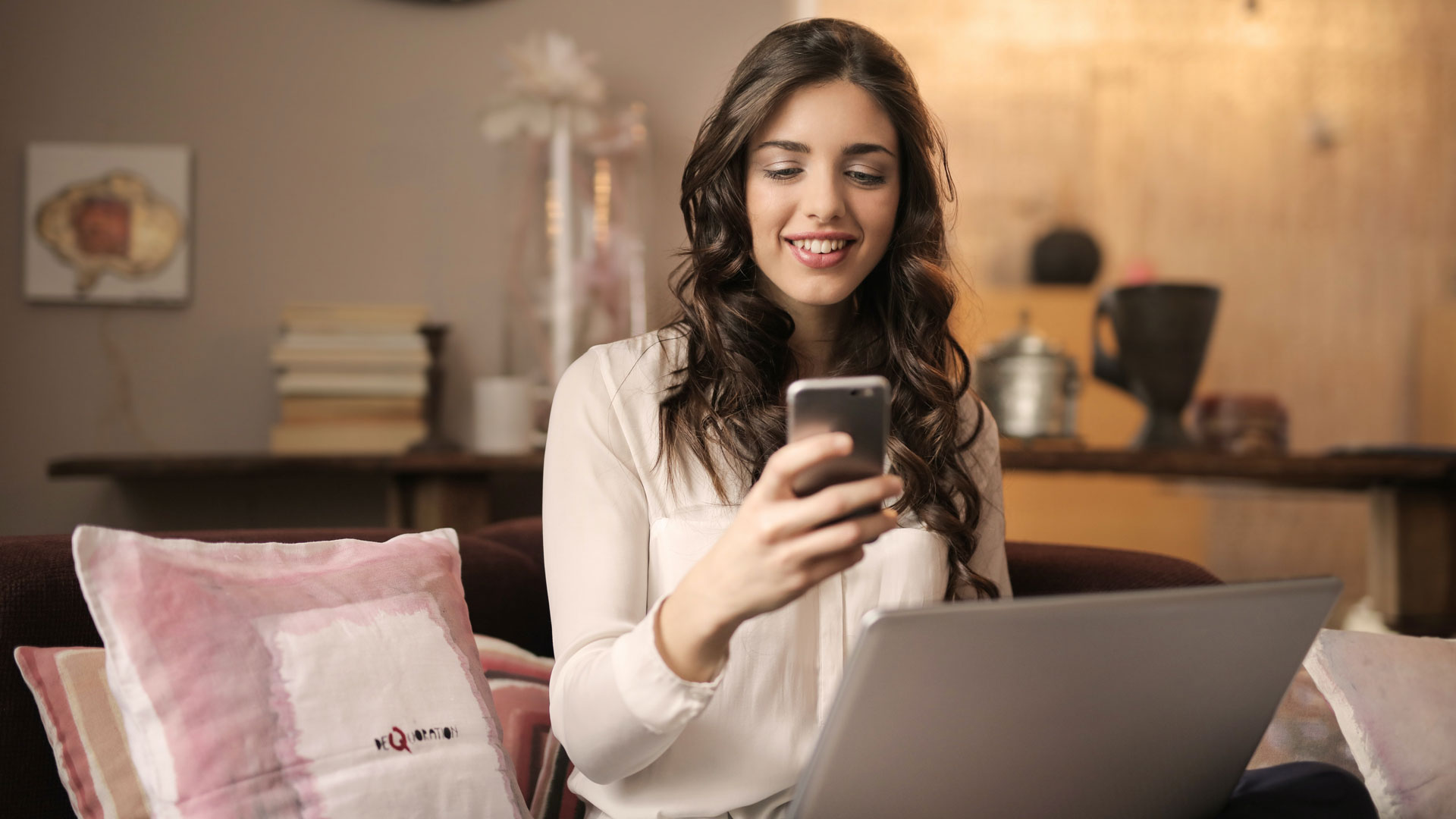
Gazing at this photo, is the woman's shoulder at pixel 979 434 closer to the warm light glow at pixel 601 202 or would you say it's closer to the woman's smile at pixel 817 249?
the woman's smile at pixel 817 249

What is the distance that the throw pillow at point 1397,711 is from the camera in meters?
1.23

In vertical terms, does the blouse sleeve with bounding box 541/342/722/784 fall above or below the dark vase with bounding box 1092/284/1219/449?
below

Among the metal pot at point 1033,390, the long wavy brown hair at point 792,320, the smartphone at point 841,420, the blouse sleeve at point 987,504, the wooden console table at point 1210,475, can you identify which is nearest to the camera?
the smartphone at point 841,420

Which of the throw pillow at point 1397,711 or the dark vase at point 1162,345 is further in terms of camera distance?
the dark vase at point 1162,345

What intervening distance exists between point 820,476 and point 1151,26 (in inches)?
165

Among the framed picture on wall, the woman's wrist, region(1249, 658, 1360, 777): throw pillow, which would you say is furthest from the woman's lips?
the framed picture on wall

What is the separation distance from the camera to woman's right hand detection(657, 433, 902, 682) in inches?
26.2

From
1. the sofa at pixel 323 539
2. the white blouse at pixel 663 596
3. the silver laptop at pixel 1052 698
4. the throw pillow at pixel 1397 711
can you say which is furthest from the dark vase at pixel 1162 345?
the silver laptop at pixel 1052 698

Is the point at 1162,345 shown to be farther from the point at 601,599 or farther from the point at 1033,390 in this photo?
the point at 601,599

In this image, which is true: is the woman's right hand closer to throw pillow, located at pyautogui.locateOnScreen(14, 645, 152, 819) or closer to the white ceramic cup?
throw pillow, located at pyautogui.locateOnScreen(14, 645, 152, 819)

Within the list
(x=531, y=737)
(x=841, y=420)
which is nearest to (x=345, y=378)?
(x=531, y=737)

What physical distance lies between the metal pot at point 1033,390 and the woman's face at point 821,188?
112 centimetres

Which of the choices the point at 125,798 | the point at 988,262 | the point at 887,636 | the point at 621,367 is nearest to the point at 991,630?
the point at 887,636

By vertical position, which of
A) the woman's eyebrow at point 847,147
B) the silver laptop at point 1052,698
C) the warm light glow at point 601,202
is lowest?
the silver laptop at point 1052,698
